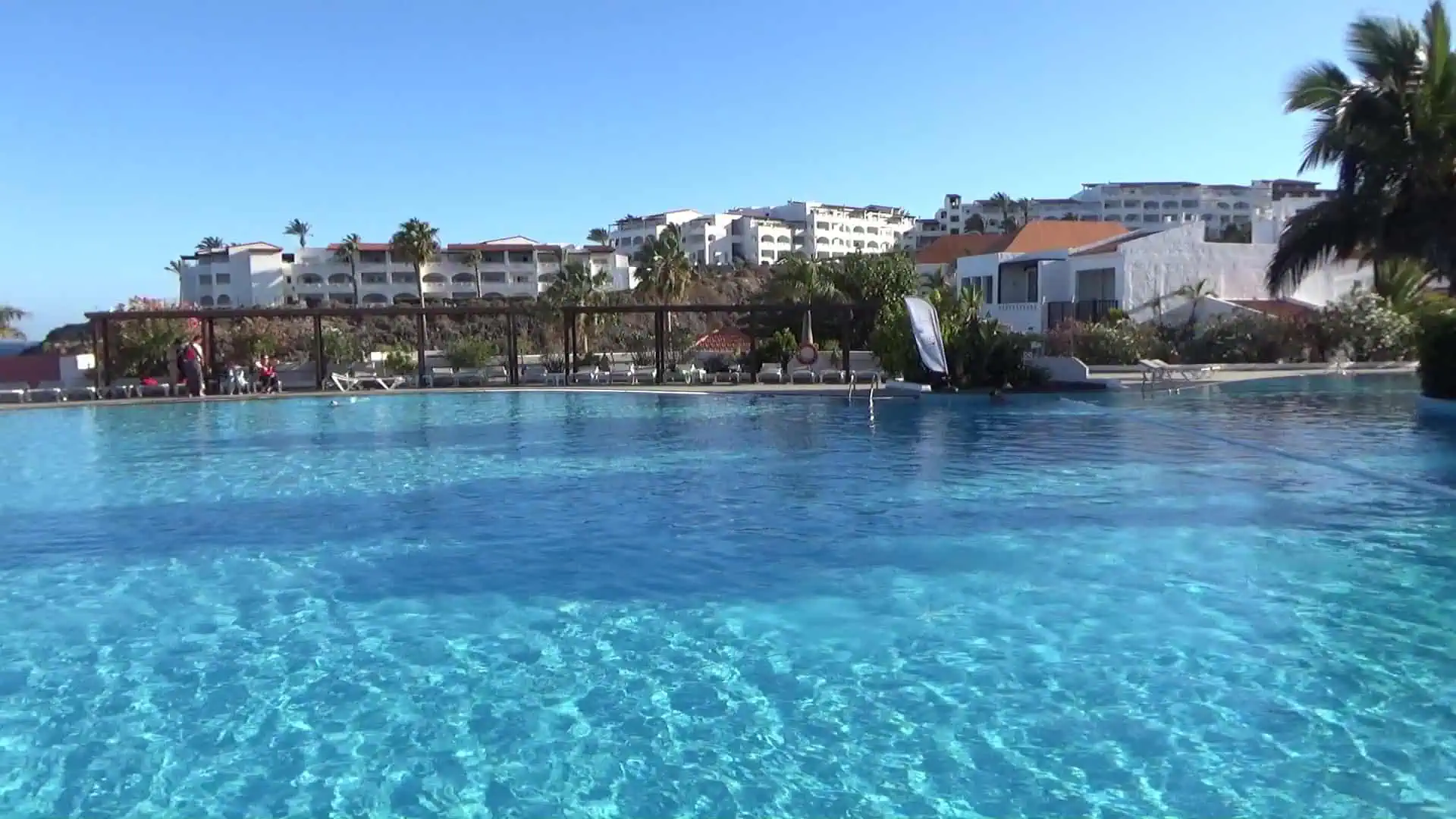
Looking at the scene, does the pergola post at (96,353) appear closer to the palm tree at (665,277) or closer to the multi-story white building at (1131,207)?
the palm tree at (665,277)

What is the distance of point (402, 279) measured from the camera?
83.7m

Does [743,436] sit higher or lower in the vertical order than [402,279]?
lower

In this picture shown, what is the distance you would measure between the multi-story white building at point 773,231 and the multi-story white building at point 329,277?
70.4ft

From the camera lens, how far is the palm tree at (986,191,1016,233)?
367ft

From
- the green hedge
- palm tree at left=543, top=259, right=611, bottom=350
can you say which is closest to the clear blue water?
the green hedge

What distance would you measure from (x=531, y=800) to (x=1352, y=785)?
3.87 meters

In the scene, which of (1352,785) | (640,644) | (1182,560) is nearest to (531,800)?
(640,644)

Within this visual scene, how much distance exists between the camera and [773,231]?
10850cm

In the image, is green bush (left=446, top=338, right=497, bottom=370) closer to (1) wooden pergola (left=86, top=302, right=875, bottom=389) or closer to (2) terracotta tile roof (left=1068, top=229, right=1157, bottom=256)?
(1) wooden pergola (left=86, top=302, right=875, bottom=389)

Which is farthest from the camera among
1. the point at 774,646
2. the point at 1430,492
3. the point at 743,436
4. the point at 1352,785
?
the point at 743,436

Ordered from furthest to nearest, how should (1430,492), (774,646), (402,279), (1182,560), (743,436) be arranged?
(402,279), (743,436), (1430,492), (1182,560), (774,646)

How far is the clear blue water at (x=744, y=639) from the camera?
5.32 metres

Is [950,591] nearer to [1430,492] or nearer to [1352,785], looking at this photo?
[1352,785]

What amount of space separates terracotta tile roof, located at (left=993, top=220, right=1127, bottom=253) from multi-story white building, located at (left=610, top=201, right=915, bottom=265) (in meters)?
48.7
